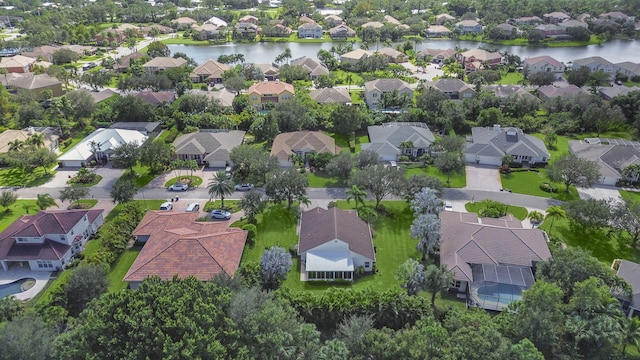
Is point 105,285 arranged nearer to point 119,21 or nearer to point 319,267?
point 319,267

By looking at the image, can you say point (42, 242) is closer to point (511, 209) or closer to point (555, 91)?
point (511, 209)

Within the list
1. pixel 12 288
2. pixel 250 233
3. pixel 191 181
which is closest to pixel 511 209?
pixel 250 233

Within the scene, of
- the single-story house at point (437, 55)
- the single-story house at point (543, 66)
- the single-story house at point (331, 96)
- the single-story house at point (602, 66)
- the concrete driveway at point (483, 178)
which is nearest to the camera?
the concrete driveway at point (483, 178)

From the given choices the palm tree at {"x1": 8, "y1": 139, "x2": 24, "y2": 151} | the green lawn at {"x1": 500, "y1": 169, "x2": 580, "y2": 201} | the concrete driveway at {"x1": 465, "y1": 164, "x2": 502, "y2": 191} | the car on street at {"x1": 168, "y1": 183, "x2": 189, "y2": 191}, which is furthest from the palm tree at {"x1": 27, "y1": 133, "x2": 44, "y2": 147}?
the green lawn at {"x1": 500, "y1": 169, "x2": 580, "y2": 201}

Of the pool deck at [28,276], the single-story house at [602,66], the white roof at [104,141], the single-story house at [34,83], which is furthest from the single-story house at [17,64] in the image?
the single-story house at [602,66]

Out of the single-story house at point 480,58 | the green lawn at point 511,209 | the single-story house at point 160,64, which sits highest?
the single-story house at point 160,64

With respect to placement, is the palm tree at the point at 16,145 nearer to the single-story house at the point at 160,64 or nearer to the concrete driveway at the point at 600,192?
the single-story house at the point at 160,64

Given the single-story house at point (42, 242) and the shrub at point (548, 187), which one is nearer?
the single-story house at point (42, 242)

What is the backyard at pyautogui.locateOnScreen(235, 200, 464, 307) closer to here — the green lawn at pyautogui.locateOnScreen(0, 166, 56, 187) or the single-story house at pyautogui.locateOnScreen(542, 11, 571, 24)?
the green lawn at pyautogui.locateOnScreen(0, 166, 56, 187)
